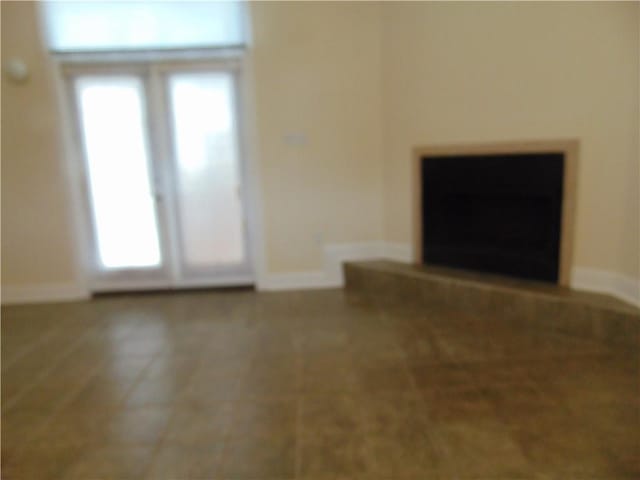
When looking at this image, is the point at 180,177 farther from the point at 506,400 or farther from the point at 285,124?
the point at 506,400

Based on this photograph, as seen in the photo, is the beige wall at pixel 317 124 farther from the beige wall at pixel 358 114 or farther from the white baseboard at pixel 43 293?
the white baseboard at pixel 43 293

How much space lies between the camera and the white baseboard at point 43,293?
13.5ft

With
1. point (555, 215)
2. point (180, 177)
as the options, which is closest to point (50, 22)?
point (180, 177)

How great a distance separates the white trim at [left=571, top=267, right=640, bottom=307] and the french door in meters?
2.74

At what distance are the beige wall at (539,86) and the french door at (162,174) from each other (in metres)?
1.60

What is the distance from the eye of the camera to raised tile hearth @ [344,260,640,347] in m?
2.74

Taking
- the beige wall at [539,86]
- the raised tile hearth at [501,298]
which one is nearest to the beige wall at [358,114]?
A: the beige wall at [539,86]

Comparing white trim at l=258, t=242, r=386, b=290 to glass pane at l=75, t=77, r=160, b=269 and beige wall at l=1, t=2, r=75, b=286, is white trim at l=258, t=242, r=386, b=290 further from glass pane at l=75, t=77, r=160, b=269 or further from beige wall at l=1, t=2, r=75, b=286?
beige wall at l=1, t=2, r=75, b=286

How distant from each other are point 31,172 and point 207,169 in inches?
59.2

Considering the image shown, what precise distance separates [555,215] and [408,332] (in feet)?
4.34

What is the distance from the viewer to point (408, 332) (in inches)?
121

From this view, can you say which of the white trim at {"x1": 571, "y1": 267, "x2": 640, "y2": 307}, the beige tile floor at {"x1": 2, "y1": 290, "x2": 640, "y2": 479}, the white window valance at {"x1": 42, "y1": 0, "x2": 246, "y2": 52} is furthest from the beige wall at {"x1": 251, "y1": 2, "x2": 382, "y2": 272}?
the white trim at {"x1": 571, "y1": 267, "x2": 640, "y2": 307}

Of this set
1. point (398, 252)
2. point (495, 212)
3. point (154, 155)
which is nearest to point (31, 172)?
point (154, 155)

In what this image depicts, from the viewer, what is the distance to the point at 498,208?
3.50m
